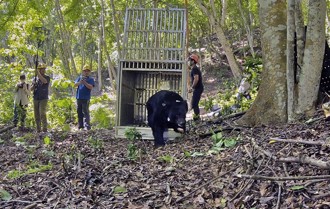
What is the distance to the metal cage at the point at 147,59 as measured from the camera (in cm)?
776

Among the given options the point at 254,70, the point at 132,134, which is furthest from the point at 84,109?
the point at 254,70

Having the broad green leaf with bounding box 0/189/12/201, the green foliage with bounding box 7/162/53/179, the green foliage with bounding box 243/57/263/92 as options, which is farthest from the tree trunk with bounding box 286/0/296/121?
the broad green leaf with bounding box 0/189/12/201

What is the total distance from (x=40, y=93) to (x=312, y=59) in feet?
21.8

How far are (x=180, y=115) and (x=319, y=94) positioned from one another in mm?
2197

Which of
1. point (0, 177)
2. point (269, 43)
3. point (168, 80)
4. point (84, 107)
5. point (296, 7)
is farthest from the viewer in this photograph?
point (84, 107)

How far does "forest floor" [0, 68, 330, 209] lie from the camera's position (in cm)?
346

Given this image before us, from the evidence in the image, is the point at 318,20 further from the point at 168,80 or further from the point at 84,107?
the point at 84,107

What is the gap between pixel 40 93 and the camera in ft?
33.2

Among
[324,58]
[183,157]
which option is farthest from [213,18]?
[183,157]

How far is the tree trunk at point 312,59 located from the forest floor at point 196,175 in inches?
13.1

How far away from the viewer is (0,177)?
5.30 meters

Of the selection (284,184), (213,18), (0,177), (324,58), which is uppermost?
(213,18)

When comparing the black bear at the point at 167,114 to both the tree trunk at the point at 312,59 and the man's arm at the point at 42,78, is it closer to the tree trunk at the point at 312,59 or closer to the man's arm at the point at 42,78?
the tree trunk at the point at 312,59

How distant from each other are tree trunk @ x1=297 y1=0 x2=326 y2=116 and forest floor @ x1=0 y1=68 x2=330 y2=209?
1.09ft
